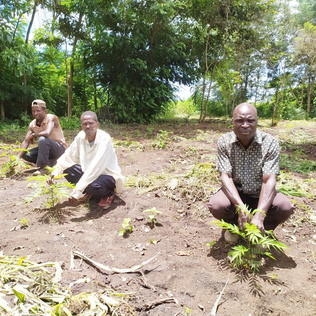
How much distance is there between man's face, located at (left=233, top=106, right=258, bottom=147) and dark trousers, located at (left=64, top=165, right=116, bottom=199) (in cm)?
163

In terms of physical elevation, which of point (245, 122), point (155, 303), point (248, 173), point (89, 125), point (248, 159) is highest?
point (245, 122)

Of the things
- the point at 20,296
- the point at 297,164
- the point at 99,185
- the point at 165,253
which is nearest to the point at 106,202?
the point at 99,185

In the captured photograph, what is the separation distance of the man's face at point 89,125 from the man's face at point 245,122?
1.62 m

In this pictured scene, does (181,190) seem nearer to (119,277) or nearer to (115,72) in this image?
(119,277)

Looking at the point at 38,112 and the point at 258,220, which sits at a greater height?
the point at 38,112

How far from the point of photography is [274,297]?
6.09 feet

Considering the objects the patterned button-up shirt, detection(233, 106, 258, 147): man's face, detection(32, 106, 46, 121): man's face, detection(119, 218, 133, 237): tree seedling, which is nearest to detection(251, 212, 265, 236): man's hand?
the patterned button-up shirt

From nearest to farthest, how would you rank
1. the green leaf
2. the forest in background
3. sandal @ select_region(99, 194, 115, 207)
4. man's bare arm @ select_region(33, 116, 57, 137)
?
the green leaf < sandal @ select_region(99, 194, 115, 207) < man's bare arm @ select_region(33, 116, 57, 137) < the forest in background

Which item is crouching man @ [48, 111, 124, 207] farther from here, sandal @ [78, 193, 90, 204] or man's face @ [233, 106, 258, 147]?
man's face @ [233, 106, 258, 147]

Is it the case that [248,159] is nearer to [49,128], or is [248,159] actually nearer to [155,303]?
[155,303]

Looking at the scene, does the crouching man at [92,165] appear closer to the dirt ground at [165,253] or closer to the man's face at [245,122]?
the dirt ground at [165,253]

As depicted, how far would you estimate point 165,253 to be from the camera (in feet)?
7.72

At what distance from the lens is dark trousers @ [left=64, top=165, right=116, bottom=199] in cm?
303

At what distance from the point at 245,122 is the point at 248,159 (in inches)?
12.9
